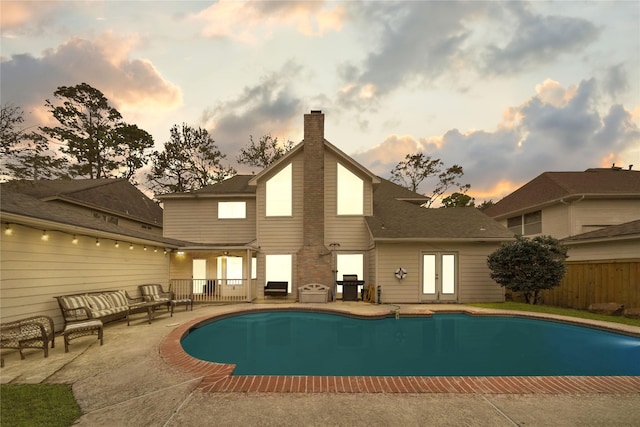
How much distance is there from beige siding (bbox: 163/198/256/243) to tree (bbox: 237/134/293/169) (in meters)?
13.0

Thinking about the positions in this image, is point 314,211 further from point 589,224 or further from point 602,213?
point 602,213

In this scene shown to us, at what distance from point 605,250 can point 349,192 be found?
1116 cm

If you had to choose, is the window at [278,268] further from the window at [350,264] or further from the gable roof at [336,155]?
the gable roof at [336,155]

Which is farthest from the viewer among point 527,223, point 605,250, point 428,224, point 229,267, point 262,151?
point 262,151

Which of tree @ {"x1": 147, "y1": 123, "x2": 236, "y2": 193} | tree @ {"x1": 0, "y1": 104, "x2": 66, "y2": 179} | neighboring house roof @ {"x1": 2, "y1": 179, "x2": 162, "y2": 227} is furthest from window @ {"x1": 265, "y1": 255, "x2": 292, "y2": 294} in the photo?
tree @ {"x1": 147, "y1": 123, "x2": 236, "y2": 193}

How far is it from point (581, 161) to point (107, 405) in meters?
35.4

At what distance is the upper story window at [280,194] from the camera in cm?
1424

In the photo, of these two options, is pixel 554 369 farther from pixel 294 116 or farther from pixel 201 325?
pixel 294 116

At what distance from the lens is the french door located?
42.9 feet

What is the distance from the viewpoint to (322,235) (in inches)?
542

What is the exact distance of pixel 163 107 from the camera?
17.3 meters

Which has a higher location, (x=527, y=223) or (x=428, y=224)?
(x=527, y=223)

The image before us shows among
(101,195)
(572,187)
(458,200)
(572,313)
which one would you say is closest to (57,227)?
(101,195)

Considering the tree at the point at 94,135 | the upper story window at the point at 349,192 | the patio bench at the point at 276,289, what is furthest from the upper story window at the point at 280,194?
the tree at the point at 94,135
